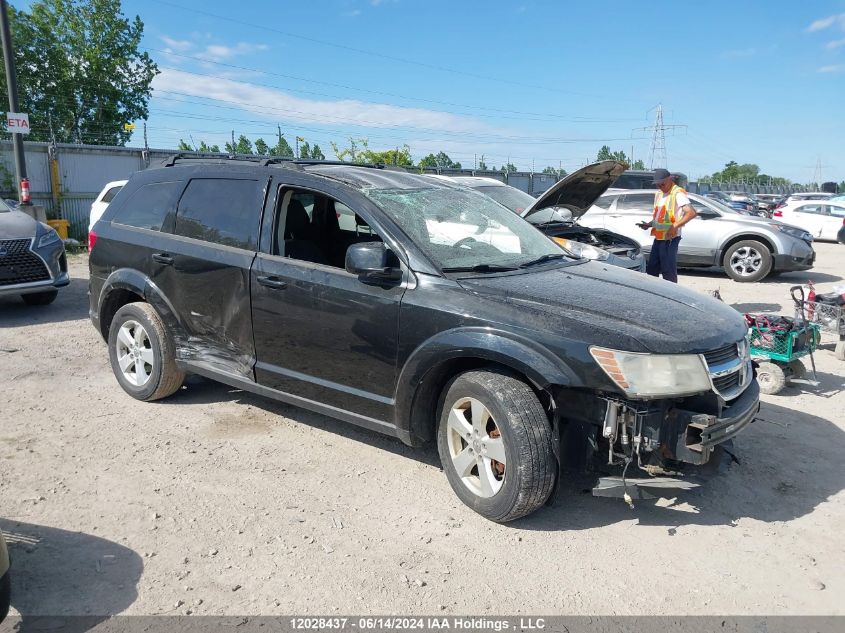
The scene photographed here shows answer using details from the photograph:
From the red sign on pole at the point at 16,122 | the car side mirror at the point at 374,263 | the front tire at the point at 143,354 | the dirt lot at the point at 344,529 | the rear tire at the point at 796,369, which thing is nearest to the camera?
the dirt lot at the point at 344,529

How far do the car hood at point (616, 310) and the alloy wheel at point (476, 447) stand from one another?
22.6 inches

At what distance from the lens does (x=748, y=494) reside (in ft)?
12.8

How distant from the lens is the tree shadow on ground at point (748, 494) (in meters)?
3.60

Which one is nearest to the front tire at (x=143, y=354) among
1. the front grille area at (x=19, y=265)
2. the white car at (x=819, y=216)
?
the front grille area at (x=19, y=265)

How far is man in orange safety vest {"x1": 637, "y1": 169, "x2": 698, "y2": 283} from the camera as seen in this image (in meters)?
8.12

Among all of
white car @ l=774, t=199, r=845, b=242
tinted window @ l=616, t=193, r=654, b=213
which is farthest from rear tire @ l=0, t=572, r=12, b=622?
white car @ l=774, t=199, r=845, b=242

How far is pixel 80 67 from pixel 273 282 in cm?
3978

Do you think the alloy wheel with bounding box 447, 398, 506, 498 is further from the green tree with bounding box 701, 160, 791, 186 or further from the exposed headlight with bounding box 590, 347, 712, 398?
the green tree with bounding box 701, 160, 791, 186

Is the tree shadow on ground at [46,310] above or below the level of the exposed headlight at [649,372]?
below

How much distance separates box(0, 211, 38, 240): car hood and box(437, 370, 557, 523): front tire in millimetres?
6661

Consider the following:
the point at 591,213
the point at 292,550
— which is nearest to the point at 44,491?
the point at 292,550

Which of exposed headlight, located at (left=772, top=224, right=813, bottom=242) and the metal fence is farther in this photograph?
the metal fence

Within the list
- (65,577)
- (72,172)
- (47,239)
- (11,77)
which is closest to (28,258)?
(47,239)

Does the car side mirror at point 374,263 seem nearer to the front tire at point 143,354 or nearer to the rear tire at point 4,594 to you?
the front tire at point 143,354
